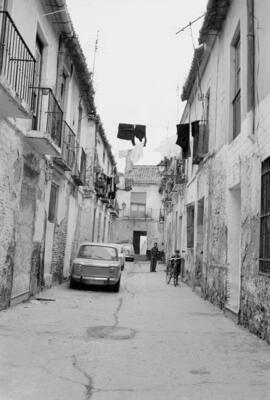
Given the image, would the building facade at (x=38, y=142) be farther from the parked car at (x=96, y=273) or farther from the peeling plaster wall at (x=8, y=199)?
the parked car at (x=96, y=273)

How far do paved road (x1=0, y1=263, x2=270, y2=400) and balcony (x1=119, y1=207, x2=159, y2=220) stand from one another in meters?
34.2

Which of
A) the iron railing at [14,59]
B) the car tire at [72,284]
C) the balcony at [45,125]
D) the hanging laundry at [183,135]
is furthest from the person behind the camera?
the hanging laundry at [183,135]

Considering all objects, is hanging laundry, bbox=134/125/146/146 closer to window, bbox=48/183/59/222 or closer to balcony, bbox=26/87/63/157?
window, bbox=48/183/59/222

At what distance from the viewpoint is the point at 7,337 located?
267 inches

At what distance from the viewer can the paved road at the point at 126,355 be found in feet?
14.9

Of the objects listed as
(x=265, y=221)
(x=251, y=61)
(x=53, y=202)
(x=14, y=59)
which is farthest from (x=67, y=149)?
(x=265, y=221)

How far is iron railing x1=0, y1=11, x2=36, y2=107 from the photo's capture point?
7.37 meters

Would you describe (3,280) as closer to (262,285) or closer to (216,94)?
(262,285)

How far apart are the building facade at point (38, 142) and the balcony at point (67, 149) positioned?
3 cm

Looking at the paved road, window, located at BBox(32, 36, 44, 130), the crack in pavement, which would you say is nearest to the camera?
the crack in pavement

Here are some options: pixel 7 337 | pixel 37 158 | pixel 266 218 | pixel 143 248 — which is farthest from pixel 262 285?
pixel 143 248

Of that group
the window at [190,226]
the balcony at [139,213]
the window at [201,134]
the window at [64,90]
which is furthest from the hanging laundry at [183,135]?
the balcony at [139,213]

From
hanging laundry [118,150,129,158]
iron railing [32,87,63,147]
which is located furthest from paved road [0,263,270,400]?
hanging laundry [118,150,129,158]

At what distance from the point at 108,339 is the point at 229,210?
432cm
